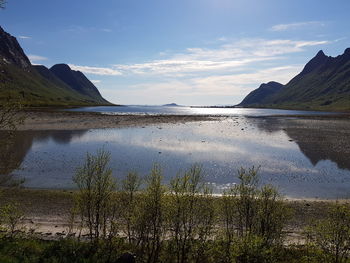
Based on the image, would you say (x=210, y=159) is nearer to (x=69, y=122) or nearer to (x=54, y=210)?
(x=54, y=210)

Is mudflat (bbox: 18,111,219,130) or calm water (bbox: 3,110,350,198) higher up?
mudflat (bbox: 18,111,219,130)

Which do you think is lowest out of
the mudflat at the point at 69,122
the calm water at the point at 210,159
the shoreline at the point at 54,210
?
the shoreline at the point at 54,210

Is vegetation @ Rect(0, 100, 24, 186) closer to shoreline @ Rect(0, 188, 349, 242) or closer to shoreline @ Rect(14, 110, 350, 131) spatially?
shoreline @ Rect(0, 188, 349, 242)

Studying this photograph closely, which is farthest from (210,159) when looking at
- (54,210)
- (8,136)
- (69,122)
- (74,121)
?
(74,121)

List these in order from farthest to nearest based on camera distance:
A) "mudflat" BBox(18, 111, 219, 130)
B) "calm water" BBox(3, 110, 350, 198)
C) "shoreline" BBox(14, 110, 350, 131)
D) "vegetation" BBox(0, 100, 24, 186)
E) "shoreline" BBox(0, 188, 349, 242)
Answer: "shoreline" BBox(14, 110, 350, 131) < "mudflat" BBox(18, 111, 219, 130) < "calm water" BBox(3, 110, 350, 198) < "shoreline" BBox(0, 188, 349, 242) < "vegetation" BBox(0, 100, 24, 186)

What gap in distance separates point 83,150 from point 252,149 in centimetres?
3885

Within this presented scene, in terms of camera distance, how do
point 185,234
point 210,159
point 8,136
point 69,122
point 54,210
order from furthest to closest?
point 69,122 → point 210,159 → point 54,210 → point 8,136 → point 185,234

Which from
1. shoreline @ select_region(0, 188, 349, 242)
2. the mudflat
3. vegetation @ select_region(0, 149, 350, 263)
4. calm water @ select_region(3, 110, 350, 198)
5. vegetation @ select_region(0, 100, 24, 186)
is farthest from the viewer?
the mudflat

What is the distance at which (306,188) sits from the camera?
125 ft

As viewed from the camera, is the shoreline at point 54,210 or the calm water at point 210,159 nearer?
the shoreline at point 54,210

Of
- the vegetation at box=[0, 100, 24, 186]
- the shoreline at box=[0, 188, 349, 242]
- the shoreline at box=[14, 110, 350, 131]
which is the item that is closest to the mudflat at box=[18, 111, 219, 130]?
the shoreline at box=[14, 110, 350, 131]

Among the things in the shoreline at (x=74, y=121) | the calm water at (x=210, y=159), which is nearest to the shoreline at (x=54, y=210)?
the calm water at (x=210, y=159)

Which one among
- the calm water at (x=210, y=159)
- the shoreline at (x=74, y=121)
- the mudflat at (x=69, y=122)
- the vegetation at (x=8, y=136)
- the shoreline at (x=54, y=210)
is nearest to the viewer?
the vegetation at (x=8, y=136)

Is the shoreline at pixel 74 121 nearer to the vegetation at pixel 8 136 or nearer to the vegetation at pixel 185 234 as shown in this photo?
the vegetation at pixel 8 136
